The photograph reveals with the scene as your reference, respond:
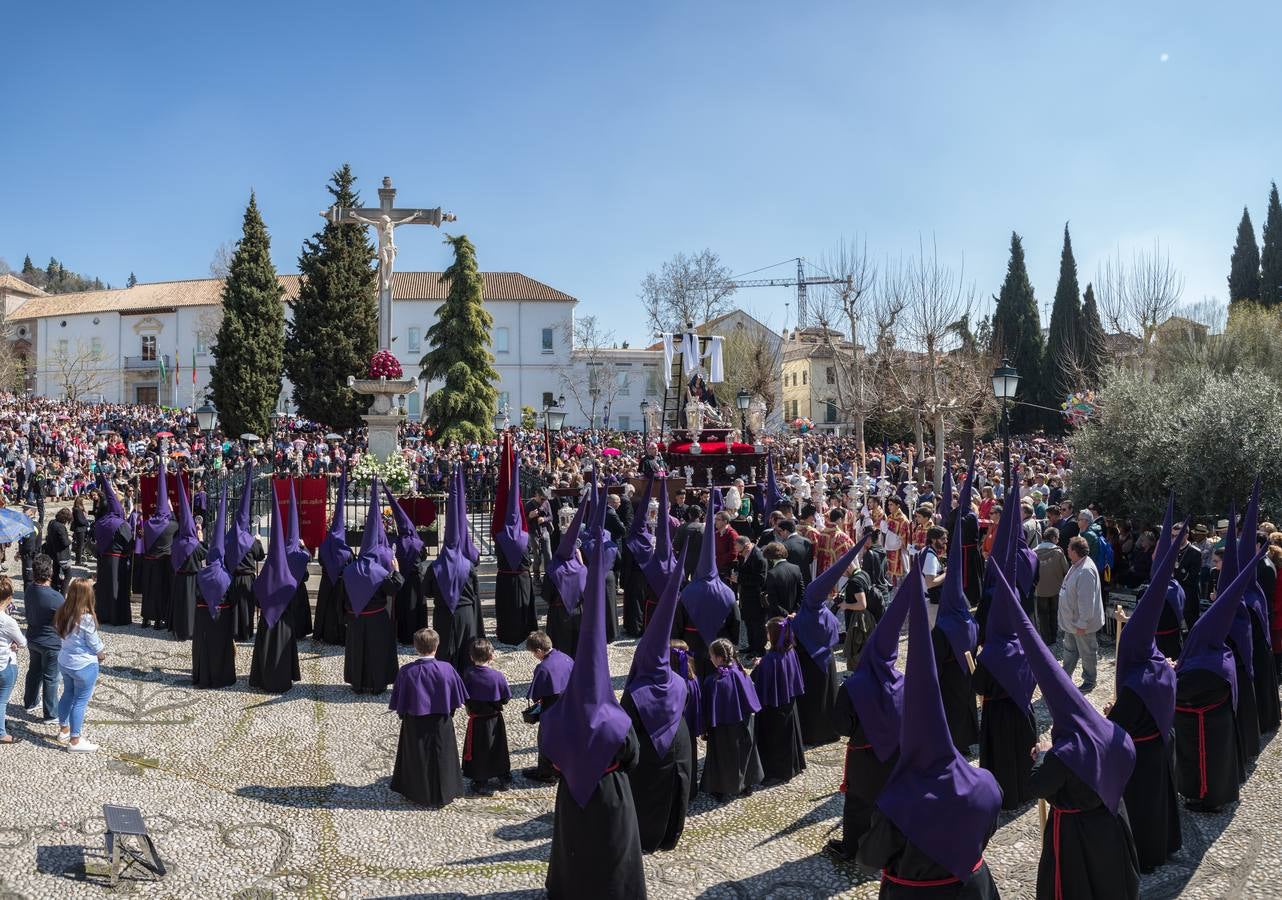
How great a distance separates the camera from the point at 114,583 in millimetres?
12648

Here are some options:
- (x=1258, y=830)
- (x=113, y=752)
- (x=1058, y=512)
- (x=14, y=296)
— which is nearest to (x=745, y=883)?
(x=1258, y=830)

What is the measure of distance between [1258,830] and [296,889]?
6.24 metres

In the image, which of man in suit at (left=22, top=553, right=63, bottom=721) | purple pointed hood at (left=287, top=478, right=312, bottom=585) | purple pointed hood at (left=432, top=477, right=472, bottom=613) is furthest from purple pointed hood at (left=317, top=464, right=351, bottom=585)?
man in suit at (left=22, top=553, right=63, bottom=721)

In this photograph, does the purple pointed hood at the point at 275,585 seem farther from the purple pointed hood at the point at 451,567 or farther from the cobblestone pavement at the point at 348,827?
the purple pointed hood at the point at 451,567

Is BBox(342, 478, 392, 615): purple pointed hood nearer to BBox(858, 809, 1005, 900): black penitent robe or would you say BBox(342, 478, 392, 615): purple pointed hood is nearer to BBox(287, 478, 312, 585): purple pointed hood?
BBox(287, 478, 312, 585): purple pointed hood

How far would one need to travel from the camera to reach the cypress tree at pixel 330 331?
40125mm

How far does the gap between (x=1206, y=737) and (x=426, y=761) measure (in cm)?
550

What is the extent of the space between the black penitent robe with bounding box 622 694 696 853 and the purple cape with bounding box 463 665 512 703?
149cm

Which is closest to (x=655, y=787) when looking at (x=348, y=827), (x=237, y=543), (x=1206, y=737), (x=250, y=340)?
(x=348, y=827)

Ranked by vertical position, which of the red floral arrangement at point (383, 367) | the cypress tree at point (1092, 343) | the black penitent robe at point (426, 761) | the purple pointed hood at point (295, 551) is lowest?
the black penitent robe at point (426, 761)

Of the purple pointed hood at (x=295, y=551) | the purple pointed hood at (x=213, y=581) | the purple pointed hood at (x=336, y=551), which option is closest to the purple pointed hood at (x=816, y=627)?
the purple pointed hood at (x=336, y=551)

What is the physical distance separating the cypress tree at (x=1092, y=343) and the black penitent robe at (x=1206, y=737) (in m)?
26.1

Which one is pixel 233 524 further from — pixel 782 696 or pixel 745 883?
pixel 745 883

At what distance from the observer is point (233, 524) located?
34.8ft
